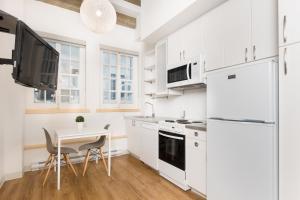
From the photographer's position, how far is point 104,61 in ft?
13.1

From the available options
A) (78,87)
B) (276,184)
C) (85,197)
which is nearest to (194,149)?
(276,184)

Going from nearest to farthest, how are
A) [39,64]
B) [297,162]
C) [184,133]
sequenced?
1. [297,162]
2. [39,64]
3. [184,133]

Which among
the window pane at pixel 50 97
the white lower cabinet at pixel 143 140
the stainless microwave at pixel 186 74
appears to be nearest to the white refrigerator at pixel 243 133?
the stainless microwave at pixel 186 74

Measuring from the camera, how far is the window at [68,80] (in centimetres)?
339

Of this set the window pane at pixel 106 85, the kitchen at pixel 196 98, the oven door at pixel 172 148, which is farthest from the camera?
the window pane at pixel 106 85

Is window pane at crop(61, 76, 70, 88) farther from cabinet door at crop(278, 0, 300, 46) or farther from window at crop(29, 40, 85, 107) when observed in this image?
cabinet door at crop(278, 0, 300, 46)

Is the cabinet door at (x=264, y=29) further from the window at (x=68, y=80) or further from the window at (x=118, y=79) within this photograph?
the window at (x=68, y=80)

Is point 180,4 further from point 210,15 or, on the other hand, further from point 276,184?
point 276,184

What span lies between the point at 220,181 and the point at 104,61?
3.38 meters

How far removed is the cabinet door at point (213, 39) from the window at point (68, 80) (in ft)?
8.55

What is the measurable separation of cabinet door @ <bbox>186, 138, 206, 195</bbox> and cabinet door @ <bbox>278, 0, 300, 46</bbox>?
132 centimetres

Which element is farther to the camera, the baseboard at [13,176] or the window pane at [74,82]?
the window pane at [74,82]

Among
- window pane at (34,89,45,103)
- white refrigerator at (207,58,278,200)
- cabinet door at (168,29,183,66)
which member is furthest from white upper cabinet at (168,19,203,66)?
window pane at (34,89,45,103)

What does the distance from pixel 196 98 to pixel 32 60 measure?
2450 mm
